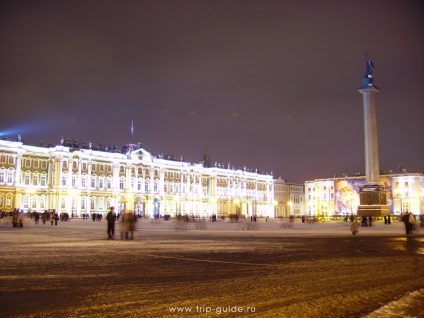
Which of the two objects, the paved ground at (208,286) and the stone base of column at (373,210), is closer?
the paved ground at (208,286)

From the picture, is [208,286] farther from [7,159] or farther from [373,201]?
[7,159]

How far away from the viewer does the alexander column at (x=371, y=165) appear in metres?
41.9

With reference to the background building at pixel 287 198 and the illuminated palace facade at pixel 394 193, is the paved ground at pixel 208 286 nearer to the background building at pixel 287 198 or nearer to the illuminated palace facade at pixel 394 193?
the illuminated palace facade at pixel 394 193

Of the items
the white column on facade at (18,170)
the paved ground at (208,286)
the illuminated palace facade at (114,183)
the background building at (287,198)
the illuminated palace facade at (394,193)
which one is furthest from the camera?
the background building at (287,198)

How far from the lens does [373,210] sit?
1650 inches

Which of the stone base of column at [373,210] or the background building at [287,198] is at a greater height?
the background building at [287,198]

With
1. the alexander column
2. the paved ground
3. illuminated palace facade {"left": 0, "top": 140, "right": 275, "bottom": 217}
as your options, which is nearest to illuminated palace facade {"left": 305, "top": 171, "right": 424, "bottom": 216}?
illuminated palace facade {"left": 0, "top": 140, "right": 275, "bottom": 217}

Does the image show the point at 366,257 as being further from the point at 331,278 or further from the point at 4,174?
the point at 4,174

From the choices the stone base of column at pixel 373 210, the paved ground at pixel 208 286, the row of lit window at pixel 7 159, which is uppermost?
the row of lit window at pixel 7 159

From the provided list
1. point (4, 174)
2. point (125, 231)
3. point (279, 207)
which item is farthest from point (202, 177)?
point (125, 231)

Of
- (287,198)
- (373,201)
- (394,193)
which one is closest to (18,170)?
(373,201)

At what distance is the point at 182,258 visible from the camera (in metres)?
11.1

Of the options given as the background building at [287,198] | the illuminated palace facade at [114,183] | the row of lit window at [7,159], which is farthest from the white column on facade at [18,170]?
the background building at [287,198]

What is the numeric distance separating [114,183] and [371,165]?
5176cm
